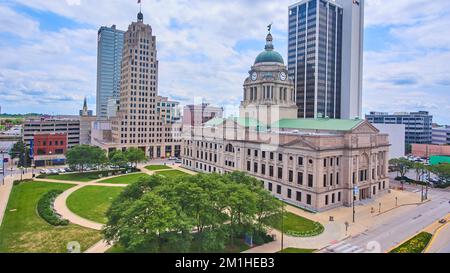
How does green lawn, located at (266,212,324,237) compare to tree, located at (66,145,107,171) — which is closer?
green lawn, located at (266,212,324,237)

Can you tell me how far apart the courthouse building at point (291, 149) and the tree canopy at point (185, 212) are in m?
19.8

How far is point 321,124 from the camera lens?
2778 inches

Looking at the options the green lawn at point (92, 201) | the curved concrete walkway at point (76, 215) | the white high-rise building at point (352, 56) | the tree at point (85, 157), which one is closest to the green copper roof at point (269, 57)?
the white high-rise building at point (352, 56)

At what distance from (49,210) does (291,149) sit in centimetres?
4681

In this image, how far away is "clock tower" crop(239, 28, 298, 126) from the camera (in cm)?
8825

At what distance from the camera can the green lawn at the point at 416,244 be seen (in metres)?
36.6

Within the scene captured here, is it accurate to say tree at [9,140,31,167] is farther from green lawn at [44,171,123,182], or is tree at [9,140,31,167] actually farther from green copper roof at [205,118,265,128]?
green copper roof at [205,118,265,128]

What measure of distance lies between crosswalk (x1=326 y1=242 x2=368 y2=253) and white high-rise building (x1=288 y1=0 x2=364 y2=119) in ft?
298

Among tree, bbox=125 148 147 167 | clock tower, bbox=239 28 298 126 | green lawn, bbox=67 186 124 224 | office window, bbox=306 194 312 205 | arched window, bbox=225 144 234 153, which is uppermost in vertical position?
clock tower, bbox=239 28 298 126

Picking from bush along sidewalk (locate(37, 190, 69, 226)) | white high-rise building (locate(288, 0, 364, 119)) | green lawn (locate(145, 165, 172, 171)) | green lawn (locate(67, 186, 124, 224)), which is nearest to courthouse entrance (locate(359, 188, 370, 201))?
green lawn (locate(67, 186, 124, 224))

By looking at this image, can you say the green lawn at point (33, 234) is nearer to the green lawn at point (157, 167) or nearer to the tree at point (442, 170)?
the green lawn at point (157, 167)

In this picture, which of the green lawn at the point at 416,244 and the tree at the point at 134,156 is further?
the tree at the point at 134,156
